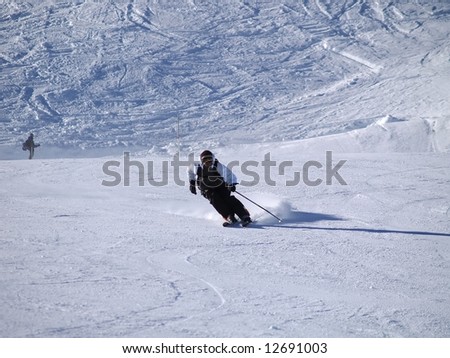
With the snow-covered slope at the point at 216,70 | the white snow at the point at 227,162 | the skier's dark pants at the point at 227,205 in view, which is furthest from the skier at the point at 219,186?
the snow-covered slope at the point at 216,70

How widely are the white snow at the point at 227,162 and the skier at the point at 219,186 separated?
0.41 meters

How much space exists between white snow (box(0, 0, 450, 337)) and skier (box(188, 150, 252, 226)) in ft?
1.36

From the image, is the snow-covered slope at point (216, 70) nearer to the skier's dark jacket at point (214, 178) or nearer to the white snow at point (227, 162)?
the white snow at point (227, 162)

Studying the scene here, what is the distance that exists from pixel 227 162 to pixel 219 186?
5338mm

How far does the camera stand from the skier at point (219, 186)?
28.2 ft

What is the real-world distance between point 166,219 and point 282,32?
2426 cm

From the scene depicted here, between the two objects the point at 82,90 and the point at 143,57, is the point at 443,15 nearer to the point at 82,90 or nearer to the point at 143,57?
the point at 143,57

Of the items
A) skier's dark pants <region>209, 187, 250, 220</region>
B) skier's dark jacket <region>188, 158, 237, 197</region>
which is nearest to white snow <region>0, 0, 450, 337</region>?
skier's dark pants <region>209, 187, 250, 220</region>

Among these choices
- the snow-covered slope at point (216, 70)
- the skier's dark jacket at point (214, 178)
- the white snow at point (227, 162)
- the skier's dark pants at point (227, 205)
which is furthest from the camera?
the snow-covered slope at point (216, 70)

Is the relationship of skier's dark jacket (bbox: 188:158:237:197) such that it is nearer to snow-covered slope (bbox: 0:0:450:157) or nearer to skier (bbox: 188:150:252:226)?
skier (bbox: 188:150:252:226)

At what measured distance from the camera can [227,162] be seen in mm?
14008

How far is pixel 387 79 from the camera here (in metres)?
27.8

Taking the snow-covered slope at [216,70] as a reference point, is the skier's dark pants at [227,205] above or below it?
below

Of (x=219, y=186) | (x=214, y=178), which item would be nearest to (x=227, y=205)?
(x=219, y=186)
